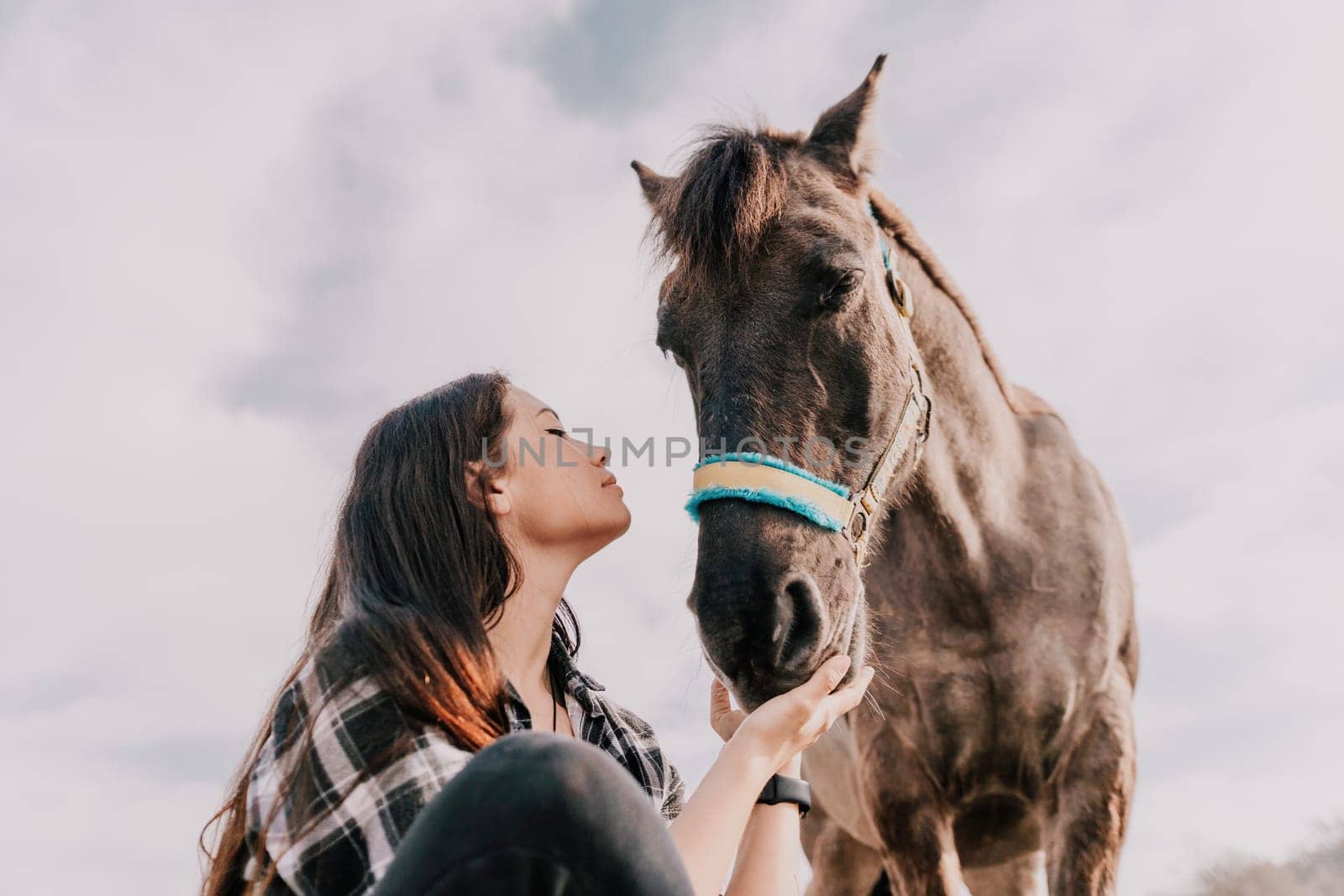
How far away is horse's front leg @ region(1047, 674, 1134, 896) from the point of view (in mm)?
3416

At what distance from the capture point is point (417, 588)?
203cm

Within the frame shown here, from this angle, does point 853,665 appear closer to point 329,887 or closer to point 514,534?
point 514,534

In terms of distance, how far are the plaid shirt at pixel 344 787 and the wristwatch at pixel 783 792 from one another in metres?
0.72

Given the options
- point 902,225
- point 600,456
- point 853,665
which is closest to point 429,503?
point 600,456

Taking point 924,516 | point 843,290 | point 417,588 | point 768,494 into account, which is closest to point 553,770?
point 417,588

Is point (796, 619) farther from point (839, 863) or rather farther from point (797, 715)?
point (839, 863)

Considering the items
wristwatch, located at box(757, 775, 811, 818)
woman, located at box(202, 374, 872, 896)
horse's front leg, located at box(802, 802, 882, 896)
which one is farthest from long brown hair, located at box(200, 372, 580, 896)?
horse's front leg, located at box(802, 802, 882, 896)

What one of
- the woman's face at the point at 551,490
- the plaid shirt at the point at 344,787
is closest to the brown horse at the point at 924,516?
the woman's face at the point at 551,490

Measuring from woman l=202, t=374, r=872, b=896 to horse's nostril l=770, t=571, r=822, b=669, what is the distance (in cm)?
13

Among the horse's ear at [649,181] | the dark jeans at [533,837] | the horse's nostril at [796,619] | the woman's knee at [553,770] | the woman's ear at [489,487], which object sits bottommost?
the dark jeans at [533,837]

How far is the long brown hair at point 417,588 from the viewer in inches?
69.5

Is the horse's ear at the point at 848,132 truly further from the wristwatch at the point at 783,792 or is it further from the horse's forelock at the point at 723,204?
the wristwatch at the point at 783,792

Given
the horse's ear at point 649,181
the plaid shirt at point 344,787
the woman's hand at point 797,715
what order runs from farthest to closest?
the horse's ear at point 649,181, the woman's hand at point 797,715, the plaid shirt at point 344,787

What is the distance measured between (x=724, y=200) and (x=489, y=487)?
51.3 inches
